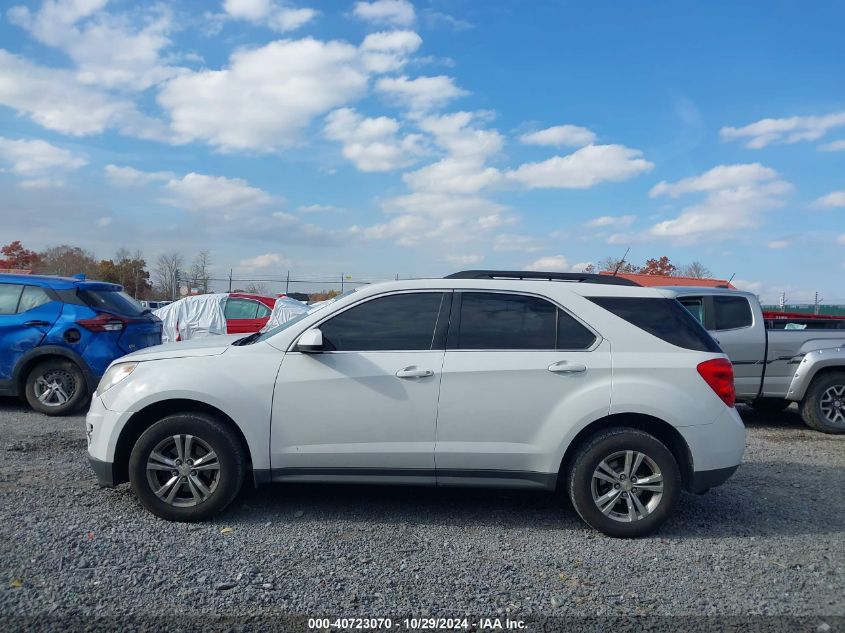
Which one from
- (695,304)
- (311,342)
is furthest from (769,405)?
(311,342)

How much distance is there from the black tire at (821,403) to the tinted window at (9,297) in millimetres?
10225

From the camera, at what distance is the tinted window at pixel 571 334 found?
4.66 meters

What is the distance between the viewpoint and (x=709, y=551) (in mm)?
4367

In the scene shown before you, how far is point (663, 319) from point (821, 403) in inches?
210

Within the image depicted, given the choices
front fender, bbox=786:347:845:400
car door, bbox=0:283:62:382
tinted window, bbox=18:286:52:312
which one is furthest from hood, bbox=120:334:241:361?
front fender, bbox=786:347:845:400

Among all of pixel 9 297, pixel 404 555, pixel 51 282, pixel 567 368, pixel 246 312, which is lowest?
pixel 404 555

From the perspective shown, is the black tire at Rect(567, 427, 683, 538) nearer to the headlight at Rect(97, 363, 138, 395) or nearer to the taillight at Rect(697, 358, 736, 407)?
the taillight at Rect(697, 358, 736, 407)

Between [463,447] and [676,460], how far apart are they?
4.99 ft

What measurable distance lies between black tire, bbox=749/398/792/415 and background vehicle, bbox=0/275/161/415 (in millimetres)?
8569

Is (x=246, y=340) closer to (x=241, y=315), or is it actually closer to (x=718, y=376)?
(x=718, y=376)

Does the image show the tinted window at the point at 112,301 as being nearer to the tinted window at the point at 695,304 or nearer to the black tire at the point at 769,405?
the tinted window at the point at 695,304

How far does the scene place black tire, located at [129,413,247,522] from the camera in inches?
178

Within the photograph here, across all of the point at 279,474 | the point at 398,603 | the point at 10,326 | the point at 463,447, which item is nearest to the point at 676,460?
the point at 463,447

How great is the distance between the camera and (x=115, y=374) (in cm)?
479
